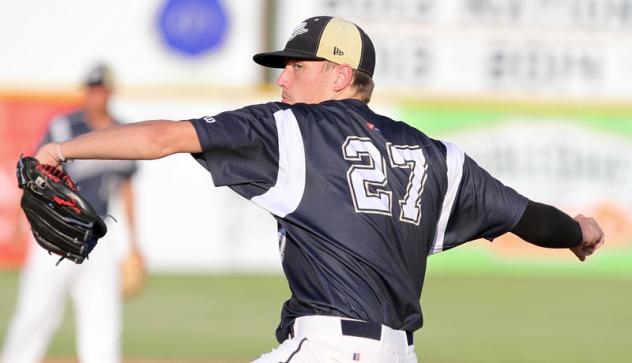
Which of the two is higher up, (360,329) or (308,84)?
(308,84)

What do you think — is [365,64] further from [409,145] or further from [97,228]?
[97,228]

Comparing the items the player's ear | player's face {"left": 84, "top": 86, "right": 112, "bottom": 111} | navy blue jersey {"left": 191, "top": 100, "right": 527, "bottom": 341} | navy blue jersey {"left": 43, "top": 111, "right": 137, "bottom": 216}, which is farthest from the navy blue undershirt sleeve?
player's face {"left": 84, "top": 86, "right": 112, "bottom": 111}

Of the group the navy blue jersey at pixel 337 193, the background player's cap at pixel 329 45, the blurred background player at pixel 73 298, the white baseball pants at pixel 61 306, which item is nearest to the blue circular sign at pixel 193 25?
the blurred background player at pixel 73 298

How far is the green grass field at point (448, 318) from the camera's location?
10930mm

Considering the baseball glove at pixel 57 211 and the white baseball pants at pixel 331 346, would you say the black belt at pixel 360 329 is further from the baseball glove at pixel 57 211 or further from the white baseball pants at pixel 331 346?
the baseball glove at pixel 57 211

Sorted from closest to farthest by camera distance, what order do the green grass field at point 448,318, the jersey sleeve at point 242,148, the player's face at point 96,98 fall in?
the jersey sleeve at point 242,148 < the player's face at point 96,98 < the green grass field at point 448,318

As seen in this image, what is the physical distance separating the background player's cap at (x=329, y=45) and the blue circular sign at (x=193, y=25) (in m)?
15.9

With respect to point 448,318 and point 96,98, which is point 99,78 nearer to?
point 96,98

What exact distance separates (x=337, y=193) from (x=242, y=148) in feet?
1.23

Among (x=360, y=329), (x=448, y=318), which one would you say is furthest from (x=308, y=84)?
(x=448, y=318)

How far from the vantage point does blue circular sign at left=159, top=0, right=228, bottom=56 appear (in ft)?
67.4

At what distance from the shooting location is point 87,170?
8680mm

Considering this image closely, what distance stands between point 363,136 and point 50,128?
4.33 meters

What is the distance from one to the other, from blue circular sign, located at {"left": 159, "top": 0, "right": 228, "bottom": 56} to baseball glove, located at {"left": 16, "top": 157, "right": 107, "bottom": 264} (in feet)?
52.6
